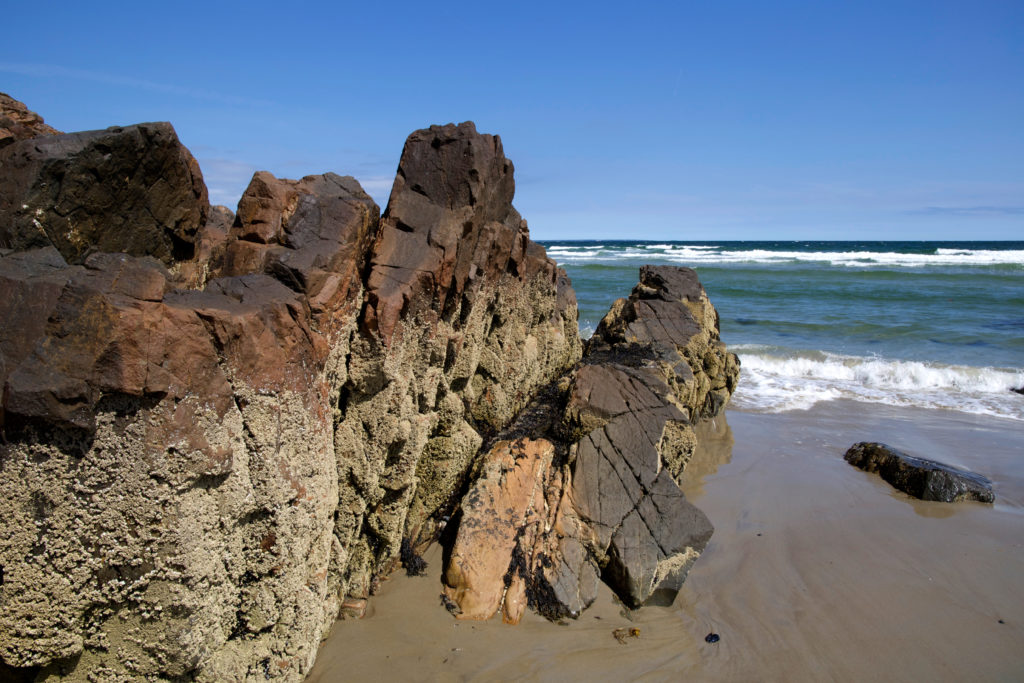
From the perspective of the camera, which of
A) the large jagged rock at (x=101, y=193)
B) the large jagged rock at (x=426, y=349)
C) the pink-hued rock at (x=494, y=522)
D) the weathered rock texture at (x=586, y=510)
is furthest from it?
the weathered rock texture at (x=586, y=510)

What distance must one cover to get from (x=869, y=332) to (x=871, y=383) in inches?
229

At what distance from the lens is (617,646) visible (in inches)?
178

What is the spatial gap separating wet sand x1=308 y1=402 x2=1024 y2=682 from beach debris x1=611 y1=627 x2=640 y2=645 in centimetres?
4

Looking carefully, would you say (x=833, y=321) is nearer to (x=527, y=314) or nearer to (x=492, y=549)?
(x=527, y=314)

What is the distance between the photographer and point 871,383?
12.9 meters

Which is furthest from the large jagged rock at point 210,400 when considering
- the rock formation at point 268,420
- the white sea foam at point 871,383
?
the white sea foam at point 871,383

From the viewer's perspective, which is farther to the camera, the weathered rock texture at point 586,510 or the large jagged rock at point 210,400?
the weathered rock texture at point 586,510

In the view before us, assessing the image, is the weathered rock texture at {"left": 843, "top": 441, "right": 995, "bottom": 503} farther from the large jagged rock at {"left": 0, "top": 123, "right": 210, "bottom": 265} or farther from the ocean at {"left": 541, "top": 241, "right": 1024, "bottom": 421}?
the large jagged rock at {"left": 0, "top": 123, "right": 210, "bottom": 265}

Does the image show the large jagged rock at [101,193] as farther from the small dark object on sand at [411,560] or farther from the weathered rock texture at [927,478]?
the weathered rock texture at [927,478]

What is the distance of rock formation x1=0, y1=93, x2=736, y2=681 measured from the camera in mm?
2857

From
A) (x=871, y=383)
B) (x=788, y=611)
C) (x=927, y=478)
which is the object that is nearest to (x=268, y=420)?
(x=788, y=611)

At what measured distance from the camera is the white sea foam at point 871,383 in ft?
37.3

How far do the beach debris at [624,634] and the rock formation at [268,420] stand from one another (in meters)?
0.32

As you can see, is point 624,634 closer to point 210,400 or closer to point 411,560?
point 411,560
